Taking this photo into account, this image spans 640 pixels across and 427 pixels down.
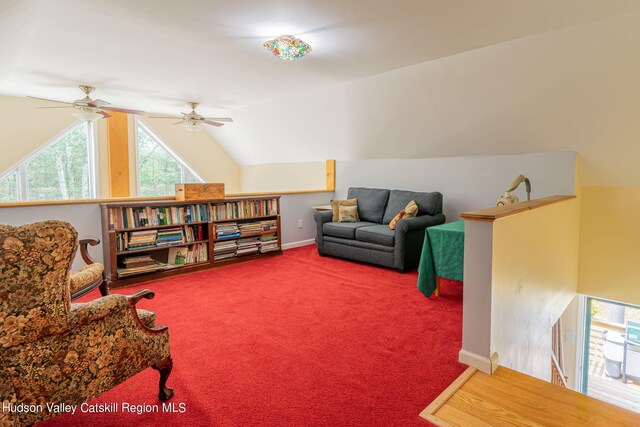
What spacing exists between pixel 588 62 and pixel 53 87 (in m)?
6.29

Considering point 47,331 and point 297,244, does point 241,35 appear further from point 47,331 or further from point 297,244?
point 297,244

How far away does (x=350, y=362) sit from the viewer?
2182 millimetres

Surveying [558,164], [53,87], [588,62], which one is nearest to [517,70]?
[588,62]

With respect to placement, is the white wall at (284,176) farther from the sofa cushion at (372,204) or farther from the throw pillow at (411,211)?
the throw pillow at (411,211)

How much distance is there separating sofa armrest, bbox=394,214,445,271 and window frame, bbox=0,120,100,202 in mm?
5439

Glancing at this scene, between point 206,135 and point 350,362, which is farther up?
point 206,135

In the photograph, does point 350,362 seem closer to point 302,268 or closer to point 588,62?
point 302,268

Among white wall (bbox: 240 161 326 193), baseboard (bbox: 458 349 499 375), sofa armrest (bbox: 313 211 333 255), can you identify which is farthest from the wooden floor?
white wall (bbox: 240 161 326 193)

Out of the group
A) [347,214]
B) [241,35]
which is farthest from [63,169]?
[347,214]

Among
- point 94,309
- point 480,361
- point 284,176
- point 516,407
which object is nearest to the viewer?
point 94,309

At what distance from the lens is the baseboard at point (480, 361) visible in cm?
205

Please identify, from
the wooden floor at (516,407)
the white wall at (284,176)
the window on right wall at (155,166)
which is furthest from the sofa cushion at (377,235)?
the window on right wall at (155,166)

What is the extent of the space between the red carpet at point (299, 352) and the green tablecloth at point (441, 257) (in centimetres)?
20

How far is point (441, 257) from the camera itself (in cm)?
325
